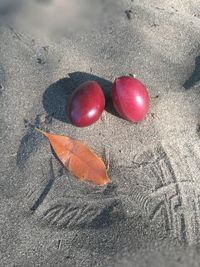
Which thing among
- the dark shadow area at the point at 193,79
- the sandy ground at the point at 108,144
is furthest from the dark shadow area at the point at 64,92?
the dark shadow area at the point at 193,79

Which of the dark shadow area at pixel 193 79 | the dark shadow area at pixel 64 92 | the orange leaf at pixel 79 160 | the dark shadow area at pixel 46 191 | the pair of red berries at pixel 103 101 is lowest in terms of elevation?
the dark shadow area at pixel 46 191

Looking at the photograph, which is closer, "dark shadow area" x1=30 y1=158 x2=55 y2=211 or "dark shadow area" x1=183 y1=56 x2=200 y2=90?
"dark shadow area" x1=30 y1=158 x2=55 y2=211

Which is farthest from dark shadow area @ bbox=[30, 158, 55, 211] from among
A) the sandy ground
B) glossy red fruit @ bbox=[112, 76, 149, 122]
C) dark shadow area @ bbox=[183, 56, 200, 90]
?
dark shadow area @ bbox=[183, 56, 200, 90]

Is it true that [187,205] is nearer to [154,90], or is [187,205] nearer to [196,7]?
[154,90]

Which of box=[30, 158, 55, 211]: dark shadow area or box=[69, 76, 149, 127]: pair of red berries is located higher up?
box=[69, 76, 149, 127]: pair of red berries

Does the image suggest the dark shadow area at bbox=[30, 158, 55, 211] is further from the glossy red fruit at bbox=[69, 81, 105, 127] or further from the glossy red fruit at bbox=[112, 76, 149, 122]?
the glossy red fruit at bbox=[112, 76, 149, 122]

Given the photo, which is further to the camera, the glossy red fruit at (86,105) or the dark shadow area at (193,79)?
the dark shadow area at (193,79)

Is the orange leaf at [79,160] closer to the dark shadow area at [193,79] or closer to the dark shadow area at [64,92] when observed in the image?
the dark shadow area at [64,92]

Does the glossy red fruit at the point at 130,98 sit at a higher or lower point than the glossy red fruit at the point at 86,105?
higher

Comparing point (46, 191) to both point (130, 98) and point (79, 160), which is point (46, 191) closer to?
point (79, 160)
